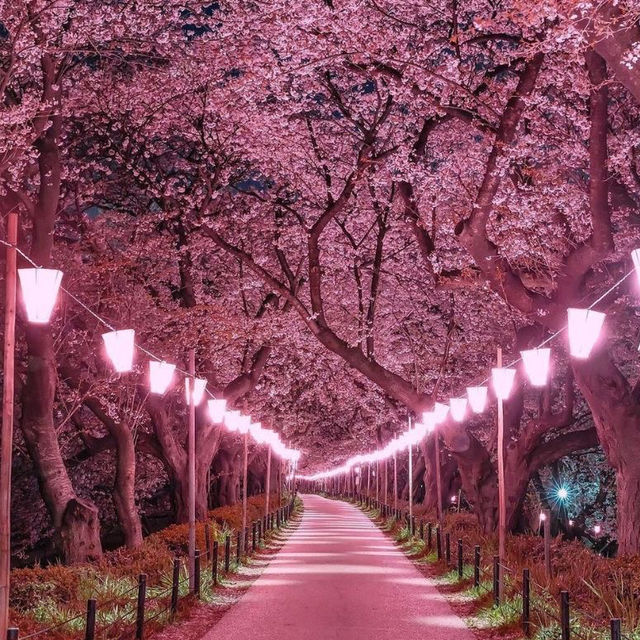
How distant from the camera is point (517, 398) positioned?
2777 centimetres

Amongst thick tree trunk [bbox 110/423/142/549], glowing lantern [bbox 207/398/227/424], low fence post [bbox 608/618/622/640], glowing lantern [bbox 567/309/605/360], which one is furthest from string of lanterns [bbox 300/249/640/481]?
thick tree trunk [bbox 110/423/142/549]

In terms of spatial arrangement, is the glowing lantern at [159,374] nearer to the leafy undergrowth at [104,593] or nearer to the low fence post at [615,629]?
the leafy undergrowth at [104,593]

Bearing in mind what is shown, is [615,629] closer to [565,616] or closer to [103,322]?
[565,616]

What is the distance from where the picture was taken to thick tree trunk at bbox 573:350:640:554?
55.7ft

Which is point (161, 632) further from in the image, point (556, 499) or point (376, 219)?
point (556, 499)

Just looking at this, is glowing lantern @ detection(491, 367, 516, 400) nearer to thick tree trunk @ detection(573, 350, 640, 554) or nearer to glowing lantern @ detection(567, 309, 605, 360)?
thick tree trunk @ detection(573, 350, 640, 554)

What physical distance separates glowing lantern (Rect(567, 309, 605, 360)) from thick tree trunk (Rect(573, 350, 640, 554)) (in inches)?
205

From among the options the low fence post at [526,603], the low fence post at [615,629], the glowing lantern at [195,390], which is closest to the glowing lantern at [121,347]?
the glowing lantern at [195,390]

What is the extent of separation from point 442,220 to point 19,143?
427 inches

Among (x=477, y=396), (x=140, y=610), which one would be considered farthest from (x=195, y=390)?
(x=140, y=610)

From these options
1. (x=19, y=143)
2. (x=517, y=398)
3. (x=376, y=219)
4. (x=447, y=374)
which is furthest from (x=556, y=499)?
(x=19, y=143)

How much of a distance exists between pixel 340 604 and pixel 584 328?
6809mm

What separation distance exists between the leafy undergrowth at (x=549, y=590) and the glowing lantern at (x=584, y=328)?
325 cm

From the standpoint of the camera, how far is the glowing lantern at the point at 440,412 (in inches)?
977
